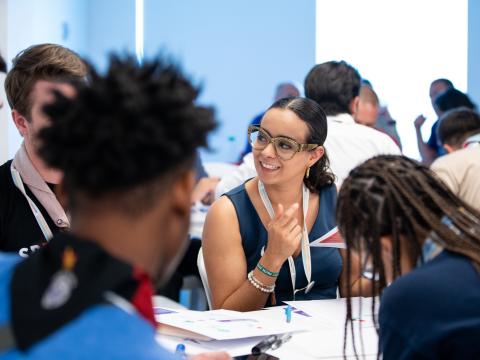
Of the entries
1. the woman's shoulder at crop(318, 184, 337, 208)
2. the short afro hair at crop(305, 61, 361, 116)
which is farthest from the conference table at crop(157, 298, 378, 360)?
the short afro hair at crop(305, 61, 361, 116)

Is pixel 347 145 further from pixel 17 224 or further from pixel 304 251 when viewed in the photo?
pixel 17 224

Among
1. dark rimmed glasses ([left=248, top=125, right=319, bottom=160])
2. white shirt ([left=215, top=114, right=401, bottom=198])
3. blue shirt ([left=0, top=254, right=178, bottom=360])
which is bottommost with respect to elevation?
white shirt ([left=215, top=114, right=401, bottom=198])

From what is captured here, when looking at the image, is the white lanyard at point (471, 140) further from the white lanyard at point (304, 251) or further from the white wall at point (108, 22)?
the white wall at point (108, 22)

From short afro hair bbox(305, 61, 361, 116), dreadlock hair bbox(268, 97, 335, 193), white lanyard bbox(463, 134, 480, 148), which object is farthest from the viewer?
white lanyard bbox(463, 134, 480, 148)

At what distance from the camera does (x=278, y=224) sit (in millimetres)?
2348

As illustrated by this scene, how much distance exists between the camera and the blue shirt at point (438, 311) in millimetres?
1334

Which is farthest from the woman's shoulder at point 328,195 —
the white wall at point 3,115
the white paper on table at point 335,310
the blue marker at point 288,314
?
the white wall at point 3,115

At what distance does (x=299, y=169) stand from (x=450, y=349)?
4.32ft

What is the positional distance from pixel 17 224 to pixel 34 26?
3.94 metres

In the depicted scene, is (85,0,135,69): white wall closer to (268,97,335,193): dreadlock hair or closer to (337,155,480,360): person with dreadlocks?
(268,97,335,193): dreadlock hair

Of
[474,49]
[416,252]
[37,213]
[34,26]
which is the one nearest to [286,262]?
[37,213]

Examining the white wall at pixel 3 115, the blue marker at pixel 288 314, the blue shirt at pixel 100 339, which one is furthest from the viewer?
the white wall at pixel 3 115

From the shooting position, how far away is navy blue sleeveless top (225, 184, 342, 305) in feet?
8.21

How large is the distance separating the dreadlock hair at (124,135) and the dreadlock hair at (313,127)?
1634mm
